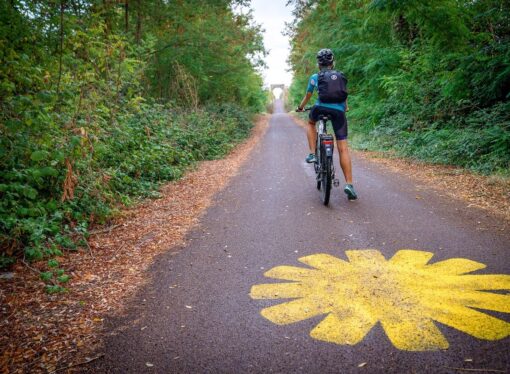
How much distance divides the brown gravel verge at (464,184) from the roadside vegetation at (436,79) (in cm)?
30

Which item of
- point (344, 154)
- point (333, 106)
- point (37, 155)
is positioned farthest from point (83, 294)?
point (333, 106)

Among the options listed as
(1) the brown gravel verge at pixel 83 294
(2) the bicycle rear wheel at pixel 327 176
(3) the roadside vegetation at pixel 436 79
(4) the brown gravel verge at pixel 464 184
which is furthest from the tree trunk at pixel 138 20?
(2) the bicycle rear wheel at pixel 327 176

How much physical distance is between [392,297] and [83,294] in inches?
96.0

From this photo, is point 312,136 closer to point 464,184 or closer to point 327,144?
point 327,144

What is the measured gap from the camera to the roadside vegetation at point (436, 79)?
668 cm

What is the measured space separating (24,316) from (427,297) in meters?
2.91

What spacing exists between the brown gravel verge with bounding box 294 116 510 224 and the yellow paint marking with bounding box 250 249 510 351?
1.86 metres

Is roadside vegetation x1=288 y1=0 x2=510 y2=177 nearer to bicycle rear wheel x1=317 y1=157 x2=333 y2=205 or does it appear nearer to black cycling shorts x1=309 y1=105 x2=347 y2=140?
black cycling shorts x1=309 y1=105 x2=347 y2=140

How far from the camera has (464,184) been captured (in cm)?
575

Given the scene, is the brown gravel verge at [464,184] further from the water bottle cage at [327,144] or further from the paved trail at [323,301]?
the water bottle cage at [327,144]

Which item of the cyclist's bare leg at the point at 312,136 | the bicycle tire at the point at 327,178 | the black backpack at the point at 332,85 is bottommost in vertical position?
the bicycle tire at the point at 327,178

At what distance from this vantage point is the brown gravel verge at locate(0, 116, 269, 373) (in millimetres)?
2025

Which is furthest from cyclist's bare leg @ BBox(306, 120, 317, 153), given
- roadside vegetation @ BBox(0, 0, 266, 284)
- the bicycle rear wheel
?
roadside vegetation @ BBox(0, 0, 266, 284)

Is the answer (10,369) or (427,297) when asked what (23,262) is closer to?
(10,369)
